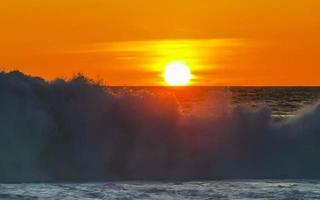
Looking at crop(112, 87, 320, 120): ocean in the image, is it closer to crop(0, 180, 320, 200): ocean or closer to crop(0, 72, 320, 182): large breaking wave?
crop(0, 72, 320, 182): large breaking wave

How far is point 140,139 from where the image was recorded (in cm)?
2650

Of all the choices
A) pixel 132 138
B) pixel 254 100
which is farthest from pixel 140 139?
pixel 254 100

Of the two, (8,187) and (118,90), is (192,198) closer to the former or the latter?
(8,187)

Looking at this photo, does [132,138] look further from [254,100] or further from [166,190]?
[254,100]

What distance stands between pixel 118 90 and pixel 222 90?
4.24 metres

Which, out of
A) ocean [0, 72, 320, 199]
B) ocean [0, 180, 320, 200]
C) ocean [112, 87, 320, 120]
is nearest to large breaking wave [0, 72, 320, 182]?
ocean [0, 72, 320, 199]

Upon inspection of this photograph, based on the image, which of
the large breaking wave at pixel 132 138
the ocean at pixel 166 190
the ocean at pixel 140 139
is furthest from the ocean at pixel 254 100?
the ocean at pixel 166 190

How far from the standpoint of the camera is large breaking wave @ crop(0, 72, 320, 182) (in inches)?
973

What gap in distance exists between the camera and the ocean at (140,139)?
24250mm

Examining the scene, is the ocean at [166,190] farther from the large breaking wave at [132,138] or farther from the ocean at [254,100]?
the ocean at [254,100]

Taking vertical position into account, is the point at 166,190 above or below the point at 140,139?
below

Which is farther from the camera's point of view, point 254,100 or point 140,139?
point 254,100

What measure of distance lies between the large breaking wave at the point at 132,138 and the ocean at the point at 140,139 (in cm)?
3

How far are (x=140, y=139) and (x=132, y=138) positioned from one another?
27cm
